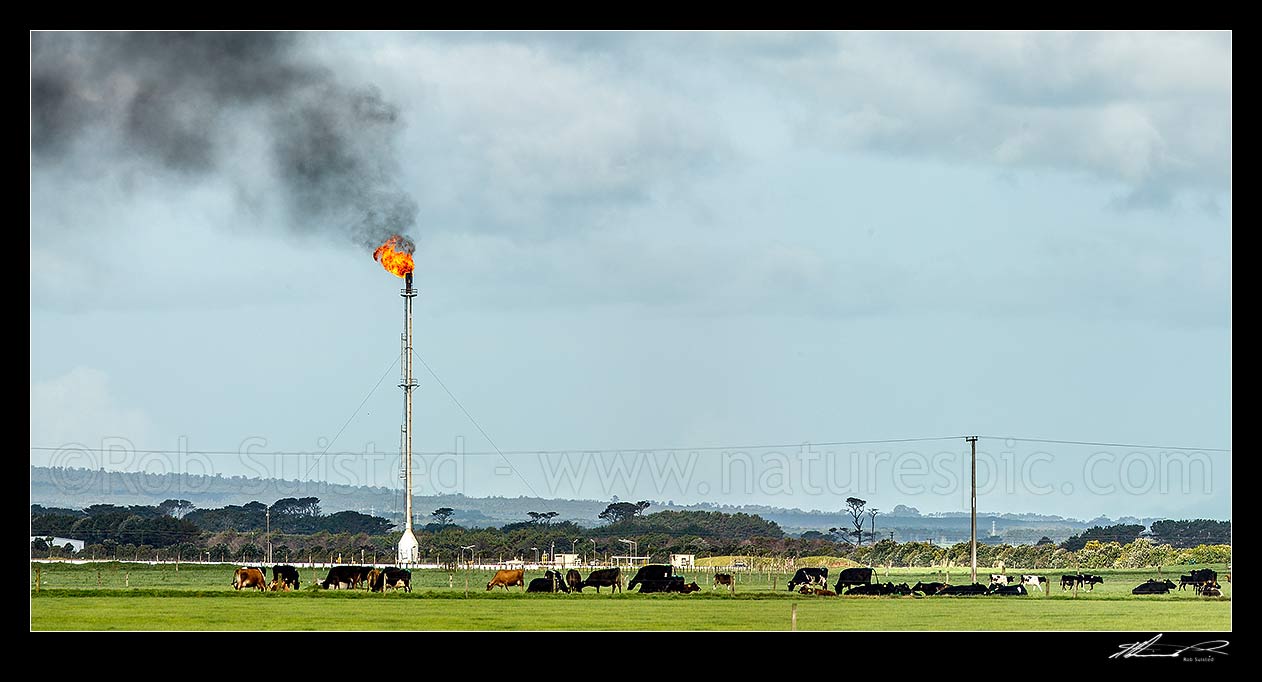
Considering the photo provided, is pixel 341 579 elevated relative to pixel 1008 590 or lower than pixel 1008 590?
elevated

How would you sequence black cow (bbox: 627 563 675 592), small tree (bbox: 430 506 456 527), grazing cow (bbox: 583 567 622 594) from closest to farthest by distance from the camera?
1. grazing cow (bbox: 583 567 622 594)
2. black cow (bbox: 627 563 675 592)
3. small tree (bbox: 430 506 456 527)

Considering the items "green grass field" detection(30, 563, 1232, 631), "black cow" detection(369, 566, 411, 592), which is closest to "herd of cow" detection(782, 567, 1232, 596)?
"green grass field" detection(30, 563, 1232, 631)

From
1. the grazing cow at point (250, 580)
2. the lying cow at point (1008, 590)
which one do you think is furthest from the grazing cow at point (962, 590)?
the grazing cow at point (250, 580)

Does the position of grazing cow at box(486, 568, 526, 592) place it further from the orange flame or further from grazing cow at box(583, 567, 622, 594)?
the orange flame

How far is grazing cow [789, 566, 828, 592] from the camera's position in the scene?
174ft

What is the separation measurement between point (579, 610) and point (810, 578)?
1249 centimetres

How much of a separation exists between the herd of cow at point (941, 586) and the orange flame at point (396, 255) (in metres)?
24.7

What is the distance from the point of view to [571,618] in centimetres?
4056

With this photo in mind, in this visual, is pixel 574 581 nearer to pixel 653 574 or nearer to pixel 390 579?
pixel 653 574

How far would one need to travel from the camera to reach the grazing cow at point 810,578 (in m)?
52.9
